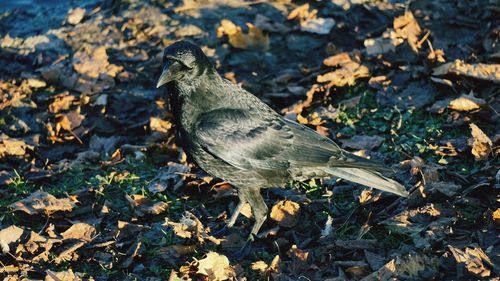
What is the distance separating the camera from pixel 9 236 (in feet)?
17.6

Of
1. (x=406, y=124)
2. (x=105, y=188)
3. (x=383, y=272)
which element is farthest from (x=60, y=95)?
(x=383, y=272)

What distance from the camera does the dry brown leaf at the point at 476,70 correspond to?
6664 mm

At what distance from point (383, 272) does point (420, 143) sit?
6.99ft

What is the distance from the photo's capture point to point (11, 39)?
31.7 ft

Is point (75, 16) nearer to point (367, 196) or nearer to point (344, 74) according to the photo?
point (344, 74)

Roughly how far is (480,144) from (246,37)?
374cm

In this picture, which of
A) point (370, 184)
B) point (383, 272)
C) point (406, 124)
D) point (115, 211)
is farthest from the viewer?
point (406, 124)

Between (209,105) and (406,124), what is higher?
(209,105)

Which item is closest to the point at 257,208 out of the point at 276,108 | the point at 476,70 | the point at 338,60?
the point at 276,108

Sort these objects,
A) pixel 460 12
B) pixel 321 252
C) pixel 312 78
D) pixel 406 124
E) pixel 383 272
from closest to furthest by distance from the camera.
→ pixel 383 272, pixel 321 252, pixel 406 124, pixel 312 78, pixel 460 12

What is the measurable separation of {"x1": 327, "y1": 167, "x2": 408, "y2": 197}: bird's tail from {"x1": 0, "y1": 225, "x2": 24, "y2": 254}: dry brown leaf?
8.65 ft

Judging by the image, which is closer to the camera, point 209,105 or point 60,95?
point 209,105

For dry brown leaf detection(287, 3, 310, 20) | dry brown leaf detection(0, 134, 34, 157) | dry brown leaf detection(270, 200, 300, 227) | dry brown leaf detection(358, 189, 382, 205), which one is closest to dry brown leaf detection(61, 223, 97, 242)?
dry brown leaf detection(270, 200, 300, 227)

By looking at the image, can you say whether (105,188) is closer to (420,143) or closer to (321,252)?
(321,252)
